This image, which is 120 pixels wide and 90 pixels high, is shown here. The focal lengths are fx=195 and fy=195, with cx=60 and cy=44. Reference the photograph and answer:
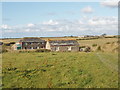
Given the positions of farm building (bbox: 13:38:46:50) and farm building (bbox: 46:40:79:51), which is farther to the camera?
farm building (bbox: 13:38:46:50)

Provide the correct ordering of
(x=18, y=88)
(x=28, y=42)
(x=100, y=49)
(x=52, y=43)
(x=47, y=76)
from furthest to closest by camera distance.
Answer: (x=28, y=42) < (x=52, y=43) < (x=100, y=49) < (x=47, y=76) < (x=18, y=88)

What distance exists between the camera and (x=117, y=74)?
1838 cm

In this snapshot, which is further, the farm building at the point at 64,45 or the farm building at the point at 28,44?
the farm building at the point at 28,44

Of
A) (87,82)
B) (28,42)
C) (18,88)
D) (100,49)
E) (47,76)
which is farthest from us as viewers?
(28,42)

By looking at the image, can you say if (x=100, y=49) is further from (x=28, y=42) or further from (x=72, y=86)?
(x=72, y=86)

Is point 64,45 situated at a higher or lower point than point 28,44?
lower

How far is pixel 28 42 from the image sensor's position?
83312 mm

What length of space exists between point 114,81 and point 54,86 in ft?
17.0

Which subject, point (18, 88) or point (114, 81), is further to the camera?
point (114, 81)

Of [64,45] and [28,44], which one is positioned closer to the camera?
[64,45]

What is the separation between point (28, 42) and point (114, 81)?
6961 cm

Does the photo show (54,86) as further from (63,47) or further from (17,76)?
(63,47)

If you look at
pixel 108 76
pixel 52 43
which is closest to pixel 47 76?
pixel 108 76

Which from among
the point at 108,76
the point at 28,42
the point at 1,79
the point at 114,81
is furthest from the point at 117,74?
the point at 28,42
